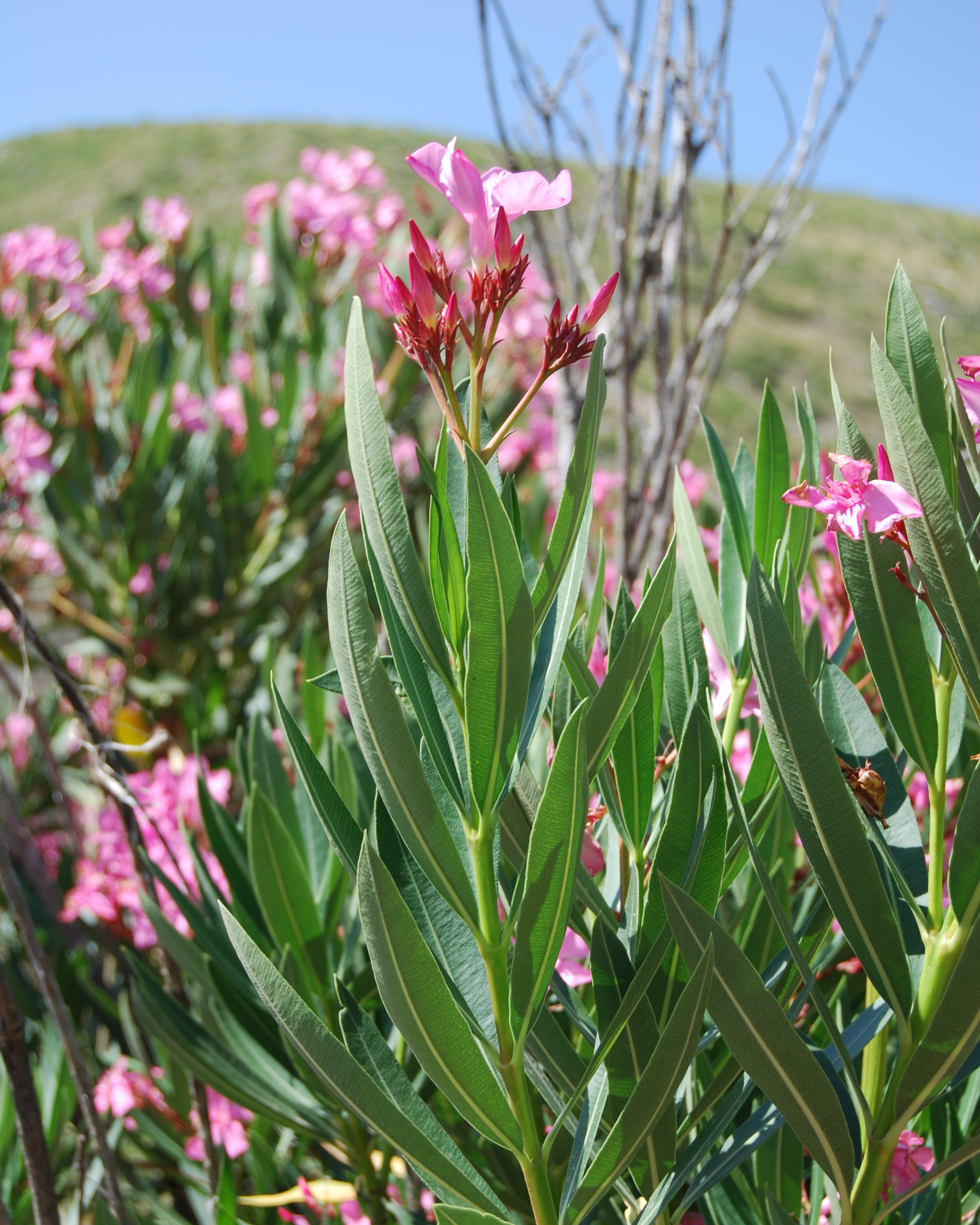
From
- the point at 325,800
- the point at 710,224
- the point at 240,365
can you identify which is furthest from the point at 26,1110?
the point at 710,224

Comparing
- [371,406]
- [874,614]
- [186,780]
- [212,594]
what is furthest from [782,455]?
[212,594]

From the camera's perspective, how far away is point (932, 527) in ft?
1.25

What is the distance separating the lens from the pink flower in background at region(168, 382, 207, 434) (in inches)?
81.4

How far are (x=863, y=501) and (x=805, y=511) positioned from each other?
0.16 meters

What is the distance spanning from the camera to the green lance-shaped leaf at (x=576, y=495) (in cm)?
40

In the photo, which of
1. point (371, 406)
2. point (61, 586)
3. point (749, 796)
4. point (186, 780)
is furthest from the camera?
point (61, 586)

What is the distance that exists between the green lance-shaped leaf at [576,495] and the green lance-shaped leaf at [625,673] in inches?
1.6

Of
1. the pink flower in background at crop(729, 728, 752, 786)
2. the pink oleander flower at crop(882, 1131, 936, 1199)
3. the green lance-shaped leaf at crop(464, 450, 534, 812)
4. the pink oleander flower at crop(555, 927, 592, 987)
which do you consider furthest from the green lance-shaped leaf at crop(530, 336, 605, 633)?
the pink flower in background at crop(729, 728, 752, 786)

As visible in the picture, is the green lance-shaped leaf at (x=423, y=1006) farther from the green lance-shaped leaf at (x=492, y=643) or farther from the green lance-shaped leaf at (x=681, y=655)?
the green lance-shaped leaf at (x=681, y=655)

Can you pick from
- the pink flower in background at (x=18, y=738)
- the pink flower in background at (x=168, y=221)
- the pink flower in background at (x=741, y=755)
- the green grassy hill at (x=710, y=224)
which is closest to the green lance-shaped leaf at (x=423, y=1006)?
the pink flower in background at (x=741, y=755)

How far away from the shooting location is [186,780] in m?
1.44

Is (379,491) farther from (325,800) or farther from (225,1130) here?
(225,1130)

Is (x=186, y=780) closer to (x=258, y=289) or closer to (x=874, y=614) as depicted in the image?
(x=874, y=614)

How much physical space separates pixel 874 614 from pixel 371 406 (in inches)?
10.0
